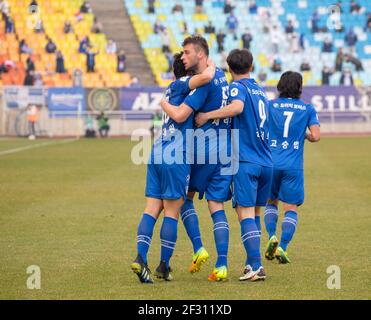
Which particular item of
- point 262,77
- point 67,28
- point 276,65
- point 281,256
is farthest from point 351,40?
point 281,256

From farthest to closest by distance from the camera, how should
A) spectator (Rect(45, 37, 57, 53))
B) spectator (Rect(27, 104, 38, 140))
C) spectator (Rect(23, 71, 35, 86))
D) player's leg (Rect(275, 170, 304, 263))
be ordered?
spectator (Rect(45, 37, 57, 53)), spectator (Rect(23, 71, 35, 86)), spectator (Rect(27, 104, 38, 140)), player's leg (Rect(275, 170, 304, 263))

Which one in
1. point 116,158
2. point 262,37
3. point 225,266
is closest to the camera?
point 225,266

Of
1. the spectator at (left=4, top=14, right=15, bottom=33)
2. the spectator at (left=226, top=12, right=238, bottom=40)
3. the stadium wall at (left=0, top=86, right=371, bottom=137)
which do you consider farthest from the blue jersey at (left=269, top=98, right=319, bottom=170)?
the spectator at (left=226, top=12, right=238, bottom=40)

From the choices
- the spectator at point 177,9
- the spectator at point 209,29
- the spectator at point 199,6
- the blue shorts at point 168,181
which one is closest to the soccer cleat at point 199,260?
the blue shorts at point 168,181

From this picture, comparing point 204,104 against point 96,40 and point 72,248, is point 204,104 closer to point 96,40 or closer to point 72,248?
point 72,248

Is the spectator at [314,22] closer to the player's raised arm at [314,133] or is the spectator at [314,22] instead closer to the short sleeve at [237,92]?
the player's raised arm at [314,133]

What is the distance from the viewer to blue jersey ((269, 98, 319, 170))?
10.0 metres

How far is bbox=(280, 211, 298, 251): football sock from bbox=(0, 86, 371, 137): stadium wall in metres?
30.8

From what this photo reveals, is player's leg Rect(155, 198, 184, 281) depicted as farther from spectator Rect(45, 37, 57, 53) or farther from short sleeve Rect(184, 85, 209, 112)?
spectator Rect(45, 37, 57, 53)

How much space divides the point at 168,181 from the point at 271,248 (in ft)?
6.12

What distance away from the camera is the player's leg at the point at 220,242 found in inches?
346
